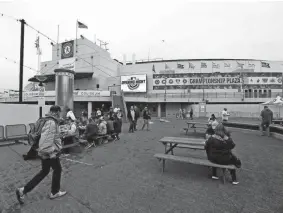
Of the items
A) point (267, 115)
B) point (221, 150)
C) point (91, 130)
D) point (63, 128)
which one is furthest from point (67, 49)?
point (221, 150)

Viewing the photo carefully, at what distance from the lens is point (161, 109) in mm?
31172

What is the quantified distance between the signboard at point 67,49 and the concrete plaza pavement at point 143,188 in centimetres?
3132

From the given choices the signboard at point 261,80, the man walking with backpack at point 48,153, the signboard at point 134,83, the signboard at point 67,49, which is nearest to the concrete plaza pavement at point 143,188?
the man walking with backpack at point 48,153

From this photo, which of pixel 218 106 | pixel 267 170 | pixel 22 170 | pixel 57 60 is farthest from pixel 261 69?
pixel 57 60

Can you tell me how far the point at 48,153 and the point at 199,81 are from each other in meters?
32.9

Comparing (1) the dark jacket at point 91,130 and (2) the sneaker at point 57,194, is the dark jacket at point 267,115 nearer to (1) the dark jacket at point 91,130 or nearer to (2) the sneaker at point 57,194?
(1) the dark jacket at point 91,130

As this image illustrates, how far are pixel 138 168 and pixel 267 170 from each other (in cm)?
363

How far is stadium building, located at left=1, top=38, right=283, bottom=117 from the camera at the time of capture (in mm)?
29672

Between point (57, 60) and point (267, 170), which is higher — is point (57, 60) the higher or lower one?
the higher one

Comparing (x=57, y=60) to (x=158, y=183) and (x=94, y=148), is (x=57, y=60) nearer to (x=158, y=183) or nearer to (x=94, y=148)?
(x=94, y=148)

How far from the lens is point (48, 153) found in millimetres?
2547

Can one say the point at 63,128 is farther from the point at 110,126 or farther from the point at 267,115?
the point at 267,115

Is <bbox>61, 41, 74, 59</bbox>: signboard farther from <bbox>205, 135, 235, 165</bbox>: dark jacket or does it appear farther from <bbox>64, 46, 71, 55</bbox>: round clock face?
<bbox>205, 135, 235, 165</bbox>: dark jacket

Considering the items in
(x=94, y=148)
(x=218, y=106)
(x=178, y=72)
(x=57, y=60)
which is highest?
(x=57, y=60)
